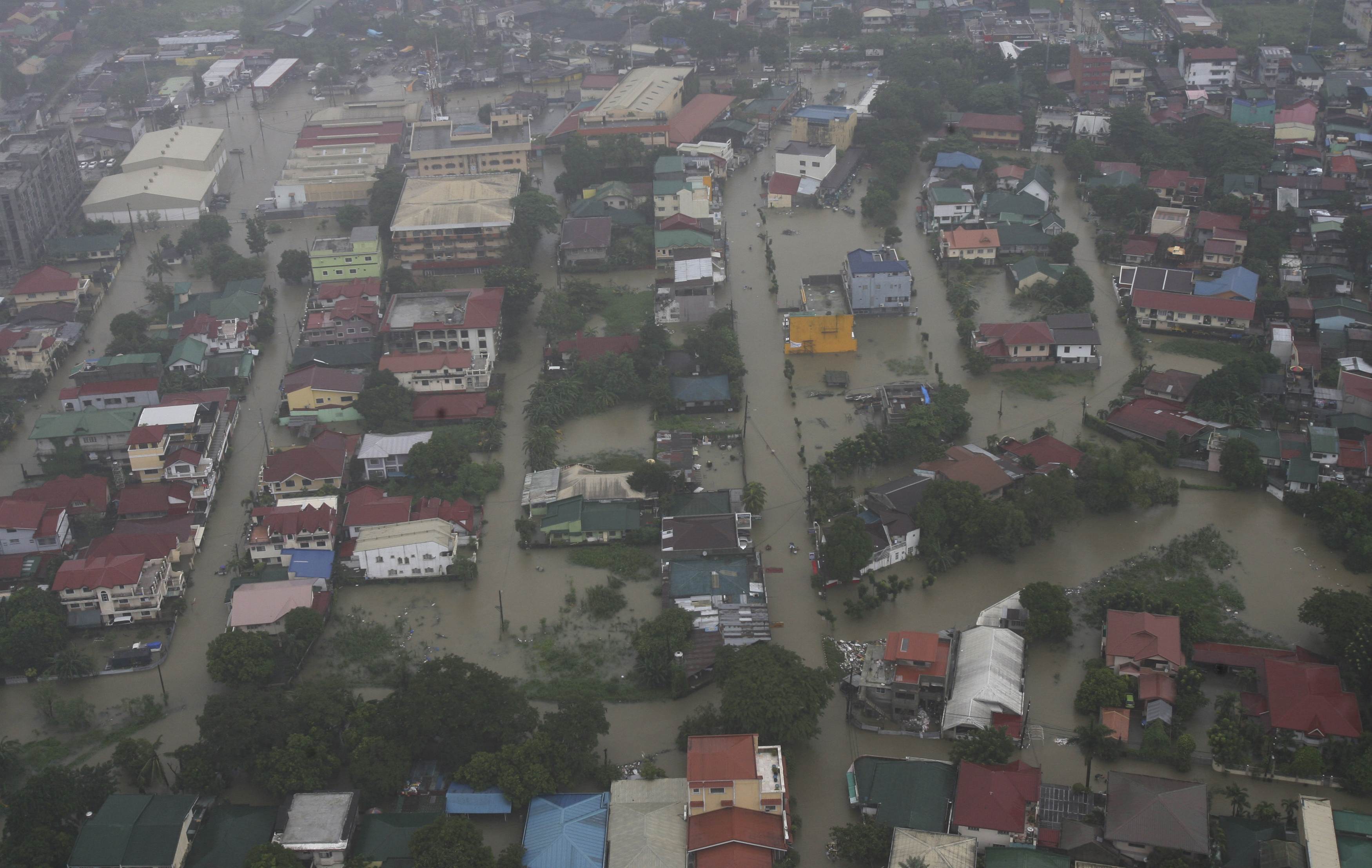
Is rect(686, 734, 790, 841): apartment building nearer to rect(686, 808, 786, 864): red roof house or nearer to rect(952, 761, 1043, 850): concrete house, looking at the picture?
rect(686, 808, 786, 864): red roof house

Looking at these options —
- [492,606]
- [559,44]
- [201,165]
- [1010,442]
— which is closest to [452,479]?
[492,606]

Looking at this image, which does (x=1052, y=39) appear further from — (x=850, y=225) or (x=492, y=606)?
(x=492, y=606)

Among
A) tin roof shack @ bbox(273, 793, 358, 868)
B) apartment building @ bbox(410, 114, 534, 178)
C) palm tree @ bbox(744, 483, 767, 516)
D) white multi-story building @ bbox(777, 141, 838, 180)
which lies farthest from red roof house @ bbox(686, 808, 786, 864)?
apartment building @ bbox(410, 114, 534, 178)

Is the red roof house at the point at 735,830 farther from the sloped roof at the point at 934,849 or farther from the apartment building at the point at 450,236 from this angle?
the apartment building at the point at 450,236

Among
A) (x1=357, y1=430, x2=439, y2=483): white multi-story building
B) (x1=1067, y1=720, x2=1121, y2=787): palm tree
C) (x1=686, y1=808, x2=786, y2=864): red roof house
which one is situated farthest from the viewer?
(x1=357, y1=430, x2=439, y2=483): white multi-story building

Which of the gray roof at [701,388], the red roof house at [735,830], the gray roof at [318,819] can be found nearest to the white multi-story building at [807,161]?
the gray roof at [701,388]

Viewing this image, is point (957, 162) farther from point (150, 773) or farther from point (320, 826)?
point (150, 773)
